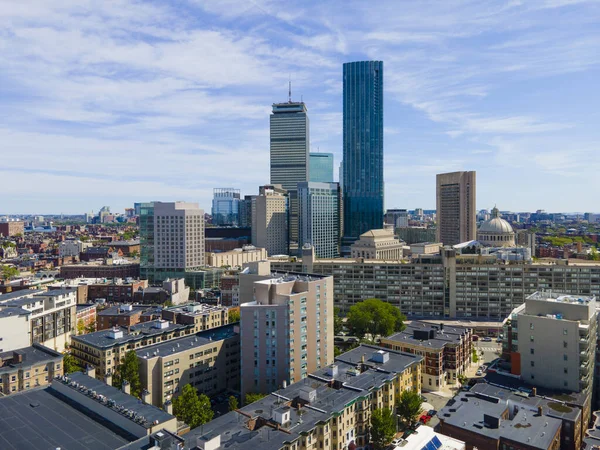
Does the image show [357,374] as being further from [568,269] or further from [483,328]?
[568,269]

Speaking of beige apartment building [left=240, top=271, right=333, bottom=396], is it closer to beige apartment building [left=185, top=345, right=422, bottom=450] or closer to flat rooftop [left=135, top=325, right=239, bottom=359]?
beige apartment building [left=185, top=345, right=422, bottom=450]

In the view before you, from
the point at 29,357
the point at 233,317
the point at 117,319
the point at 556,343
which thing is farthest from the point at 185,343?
the point at 556,343

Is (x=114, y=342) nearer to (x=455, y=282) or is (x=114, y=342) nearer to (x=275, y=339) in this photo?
(x=275, y=339)

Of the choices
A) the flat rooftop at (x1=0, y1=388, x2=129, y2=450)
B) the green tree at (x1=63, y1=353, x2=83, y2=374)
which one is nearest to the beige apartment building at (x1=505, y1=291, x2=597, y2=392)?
the flat rooftop at (x1=0, y1=388, x2=129, y2=450)

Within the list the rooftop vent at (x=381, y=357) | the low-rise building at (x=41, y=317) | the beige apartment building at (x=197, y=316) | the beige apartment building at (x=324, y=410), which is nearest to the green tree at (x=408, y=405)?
the beige apartment building at (x=324, y=410)

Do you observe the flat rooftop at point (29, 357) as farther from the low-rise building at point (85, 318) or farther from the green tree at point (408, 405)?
the green tree at point (408, 405)

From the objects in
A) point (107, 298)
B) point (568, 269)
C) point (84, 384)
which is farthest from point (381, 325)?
point (107, 298)
